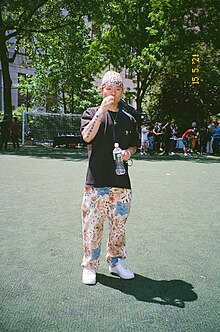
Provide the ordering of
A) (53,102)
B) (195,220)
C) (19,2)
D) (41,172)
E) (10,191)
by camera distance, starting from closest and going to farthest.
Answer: (195,220) → (10,191) → (41,172) → (19,2) → (53,102)

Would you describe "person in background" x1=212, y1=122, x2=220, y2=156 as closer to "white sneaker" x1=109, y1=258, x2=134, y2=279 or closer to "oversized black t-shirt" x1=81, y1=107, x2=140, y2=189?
"white sneaker" x1=109, y1=258, x2=134, y2=279

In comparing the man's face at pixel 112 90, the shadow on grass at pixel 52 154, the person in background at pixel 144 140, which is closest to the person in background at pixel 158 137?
the person in background at pixel 144 140

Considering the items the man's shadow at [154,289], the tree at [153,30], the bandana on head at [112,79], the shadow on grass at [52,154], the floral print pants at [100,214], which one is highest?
the tree at [153,30]

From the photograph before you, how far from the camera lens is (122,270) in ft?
13.9

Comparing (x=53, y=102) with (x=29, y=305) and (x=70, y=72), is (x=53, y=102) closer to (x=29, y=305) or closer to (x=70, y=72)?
(x=70, y=72)

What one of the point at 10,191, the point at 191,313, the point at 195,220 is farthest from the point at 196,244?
the point at 10,191

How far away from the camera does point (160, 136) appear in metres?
26.1

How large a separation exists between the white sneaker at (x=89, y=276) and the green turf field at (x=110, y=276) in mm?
61

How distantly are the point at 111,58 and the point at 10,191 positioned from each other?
824 inches

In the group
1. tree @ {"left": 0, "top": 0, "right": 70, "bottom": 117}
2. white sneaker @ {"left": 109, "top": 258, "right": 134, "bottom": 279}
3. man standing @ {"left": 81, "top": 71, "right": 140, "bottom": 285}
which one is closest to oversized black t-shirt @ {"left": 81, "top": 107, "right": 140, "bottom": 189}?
man standing @ {"left": 81, "top": 71, "right": 140, "bottom": 285}

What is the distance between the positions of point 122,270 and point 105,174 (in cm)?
100

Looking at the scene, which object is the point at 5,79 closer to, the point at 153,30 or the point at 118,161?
the point at 153,30

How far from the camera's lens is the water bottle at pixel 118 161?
391 centimetres

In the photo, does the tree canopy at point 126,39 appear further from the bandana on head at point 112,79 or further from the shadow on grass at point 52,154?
the bandana on head at point 112,79
